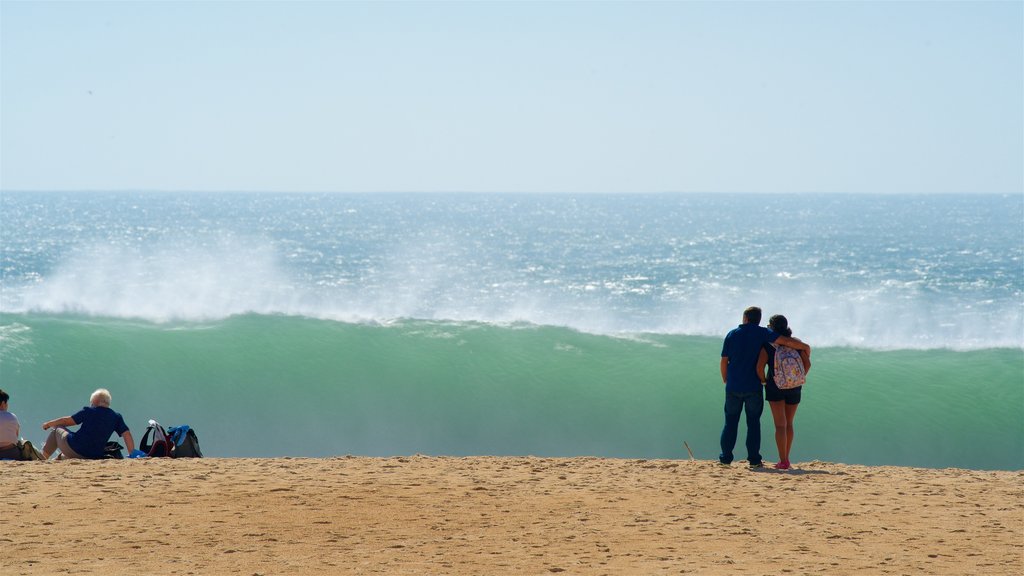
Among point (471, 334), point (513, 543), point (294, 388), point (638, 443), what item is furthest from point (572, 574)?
point (471, 334)

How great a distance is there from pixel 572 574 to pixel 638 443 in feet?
26.2

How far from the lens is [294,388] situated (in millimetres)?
15766

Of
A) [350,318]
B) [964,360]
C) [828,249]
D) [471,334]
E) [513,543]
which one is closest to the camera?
[513,543]

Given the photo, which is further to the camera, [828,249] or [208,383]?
[828,249]

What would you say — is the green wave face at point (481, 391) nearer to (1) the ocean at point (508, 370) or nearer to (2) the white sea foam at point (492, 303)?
(1) the ocean at point (508, 370)

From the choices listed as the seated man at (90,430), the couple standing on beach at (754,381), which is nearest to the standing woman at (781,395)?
the couple standing on beach at (754,381)

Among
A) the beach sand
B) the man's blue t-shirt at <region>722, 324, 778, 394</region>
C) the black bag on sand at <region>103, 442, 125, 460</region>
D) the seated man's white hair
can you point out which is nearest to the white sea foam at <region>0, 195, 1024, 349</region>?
the black bag on sand at <region>103, 442, 125, 460</region>

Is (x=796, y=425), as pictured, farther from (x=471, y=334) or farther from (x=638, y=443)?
(x=471, y=334)

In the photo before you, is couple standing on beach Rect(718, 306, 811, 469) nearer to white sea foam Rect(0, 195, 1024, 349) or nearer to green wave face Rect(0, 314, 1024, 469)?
green wave face Rect(0, 314, 1024, 469)

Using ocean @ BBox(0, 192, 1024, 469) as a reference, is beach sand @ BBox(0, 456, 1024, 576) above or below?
above

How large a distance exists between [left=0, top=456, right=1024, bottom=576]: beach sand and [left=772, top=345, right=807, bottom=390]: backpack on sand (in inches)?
31.2

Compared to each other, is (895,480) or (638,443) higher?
(895,480)

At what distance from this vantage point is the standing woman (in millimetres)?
9000

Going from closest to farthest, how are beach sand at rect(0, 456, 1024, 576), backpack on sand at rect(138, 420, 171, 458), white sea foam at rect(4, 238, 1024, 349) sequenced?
beach sand at rect(0, 456, 1024, 576) → backpack on sand at rect(138, 420, 171, 458) → white sea foam at rect(4, 238, 1024, 349)
